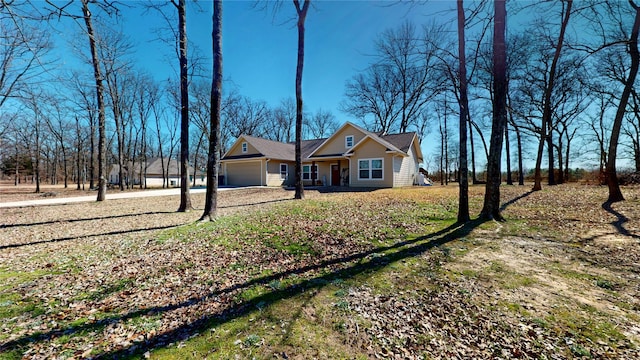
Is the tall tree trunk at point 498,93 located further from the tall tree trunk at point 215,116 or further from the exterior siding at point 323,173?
the exterior siding at point 323,173

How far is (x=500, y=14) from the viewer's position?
6957mm

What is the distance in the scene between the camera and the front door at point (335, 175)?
22828 mm

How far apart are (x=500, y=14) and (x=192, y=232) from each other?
33.9 feet

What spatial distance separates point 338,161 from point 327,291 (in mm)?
19383

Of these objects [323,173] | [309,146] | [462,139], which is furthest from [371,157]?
[462,139]

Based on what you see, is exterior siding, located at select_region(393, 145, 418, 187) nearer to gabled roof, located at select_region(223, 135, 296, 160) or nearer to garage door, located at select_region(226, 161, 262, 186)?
gabled roof, located at select_region(223, 135, 296, 160)

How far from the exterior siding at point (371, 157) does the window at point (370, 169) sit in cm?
24

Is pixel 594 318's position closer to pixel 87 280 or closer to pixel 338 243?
pixel 338 243

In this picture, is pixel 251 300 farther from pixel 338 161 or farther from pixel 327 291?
pixel 338 161

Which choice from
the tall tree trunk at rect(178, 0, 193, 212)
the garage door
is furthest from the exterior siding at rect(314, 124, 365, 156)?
the tall tree trunk at rect(178, 0, 193, 212)

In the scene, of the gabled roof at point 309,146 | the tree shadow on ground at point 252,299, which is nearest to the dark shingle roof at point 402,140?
the gabled roof at point 309,146

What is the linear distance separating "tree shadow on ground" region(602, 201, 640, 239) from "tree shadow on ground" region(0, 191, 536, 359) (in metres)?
4.03

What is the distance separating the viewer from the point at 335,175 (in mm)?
23062

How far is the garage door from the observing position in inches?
931
